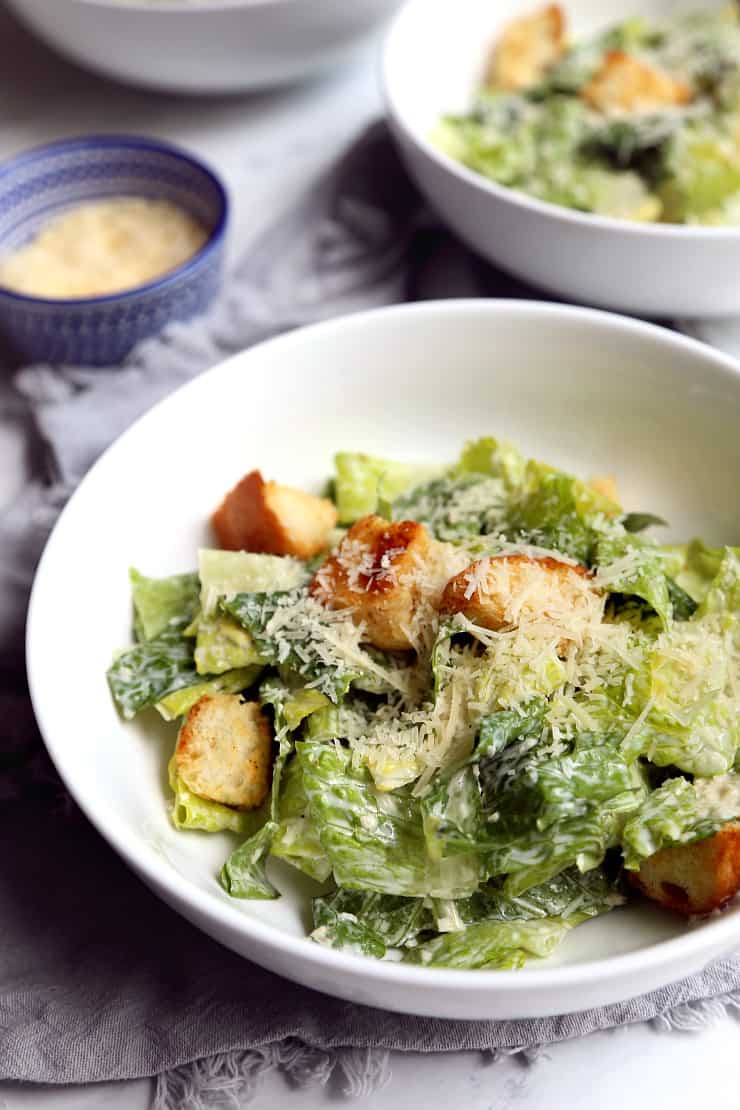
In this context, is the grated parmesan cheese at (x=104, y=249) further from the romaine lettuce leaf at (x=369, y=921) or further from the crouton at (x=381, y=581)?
the romaine lettuce leaf at (x=369, y=921)

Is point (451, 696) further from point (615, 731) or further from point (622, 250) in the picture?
point (622, 250)

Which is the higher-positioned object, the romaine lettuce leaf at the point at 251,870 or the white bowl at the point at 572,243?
the white bowl at the point at 572,243

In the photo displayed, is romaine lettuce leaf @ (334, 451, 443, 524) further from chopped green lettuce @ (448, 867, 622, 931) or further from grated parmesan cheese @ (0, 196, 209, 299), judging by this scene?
grated parmesan cheese @ (0, 196, 209, 299)

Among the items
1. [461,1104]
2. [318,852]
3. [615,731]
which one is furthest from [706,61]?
[461,1104]

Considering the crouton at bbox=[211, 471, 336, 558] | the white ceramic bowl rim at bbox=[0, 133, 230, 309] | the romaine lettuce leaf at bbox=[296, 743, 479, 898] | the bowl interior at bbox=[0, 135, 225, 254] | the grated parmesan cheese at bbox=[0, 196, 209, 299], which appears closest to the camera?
the romaine lettuce leaf at bbox=[296, 743, 479, 898]

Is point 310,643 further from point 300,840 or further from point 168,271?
point 168,271

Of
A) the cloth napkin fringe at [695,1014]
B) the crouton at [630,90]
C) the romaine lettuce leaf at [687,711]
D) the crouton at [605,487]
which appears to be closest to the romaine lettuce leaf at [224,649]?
the romaine lettuce leaf at [687,711]

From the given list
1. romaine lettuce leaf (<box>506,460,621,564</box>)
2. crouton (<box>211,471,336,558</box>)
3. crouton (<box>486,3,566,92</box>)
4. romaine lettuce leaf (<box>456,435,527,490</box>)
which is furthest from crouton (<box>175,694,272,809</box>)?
crouton (<box>486,3,566,92</box>)
